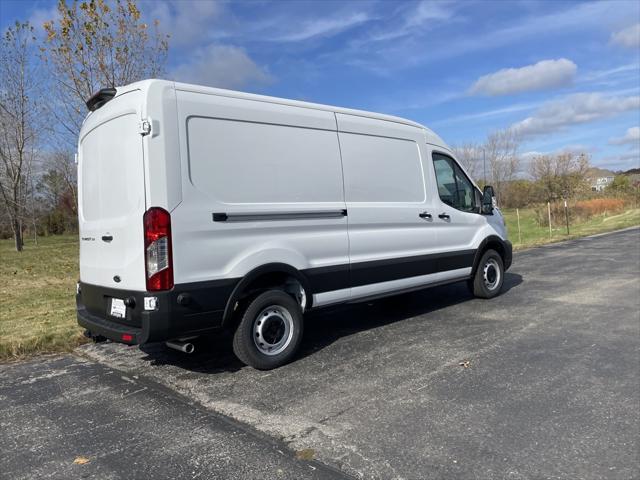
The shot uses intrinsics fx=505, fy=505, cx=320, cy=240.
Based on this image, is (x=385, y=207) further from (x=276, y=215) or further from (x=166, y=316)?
(x=166, y=316)

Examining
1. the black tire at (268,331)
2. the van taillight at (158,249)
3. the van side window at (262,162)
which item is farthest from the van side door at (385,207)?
the van taillight at (158,249)

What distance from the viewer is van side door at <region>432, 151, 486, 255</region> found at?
6.69 metres

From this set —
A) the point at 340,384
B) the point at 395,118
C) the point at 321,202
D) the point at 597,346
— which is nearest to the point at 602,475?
the point at 340,384

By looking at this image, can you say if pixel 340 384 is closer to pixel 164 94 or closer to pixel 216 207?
pixel 216 207

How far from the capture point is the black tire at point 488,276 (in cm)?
744

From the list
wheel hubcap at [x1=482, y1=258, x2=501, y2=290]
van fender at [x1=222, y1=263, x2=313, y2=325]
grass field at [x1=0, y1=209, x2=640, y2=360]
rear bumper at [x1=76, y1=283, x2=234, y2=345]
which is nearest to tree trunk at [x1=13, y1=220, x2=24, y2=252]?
grass field at [x1=0, y1=209, x2=640, y2=360]

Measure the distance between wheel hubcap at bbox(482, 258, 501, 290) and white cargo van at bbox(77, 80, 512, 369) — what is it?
189 cm

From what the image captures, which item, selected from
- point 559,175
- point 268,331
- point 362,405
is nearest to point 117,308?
point 268,331

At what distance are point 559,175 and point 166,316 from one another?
159ft

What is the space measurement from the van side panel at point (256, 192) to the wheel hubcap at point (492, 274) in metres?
3.11

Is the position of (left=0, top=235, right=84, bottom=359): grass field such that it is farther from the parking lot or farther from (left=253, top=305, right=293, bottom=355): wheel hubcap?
(left=253, top=305, right=293, bottom=355): wheel hubcap

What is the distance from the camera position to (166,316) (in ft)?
13.3

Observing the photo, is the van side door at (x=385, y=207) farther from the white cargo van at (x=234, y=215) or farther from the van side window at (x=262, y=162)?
the van side window at (x=262, y=162)

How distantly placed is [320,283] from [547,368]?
2242 millimetres
